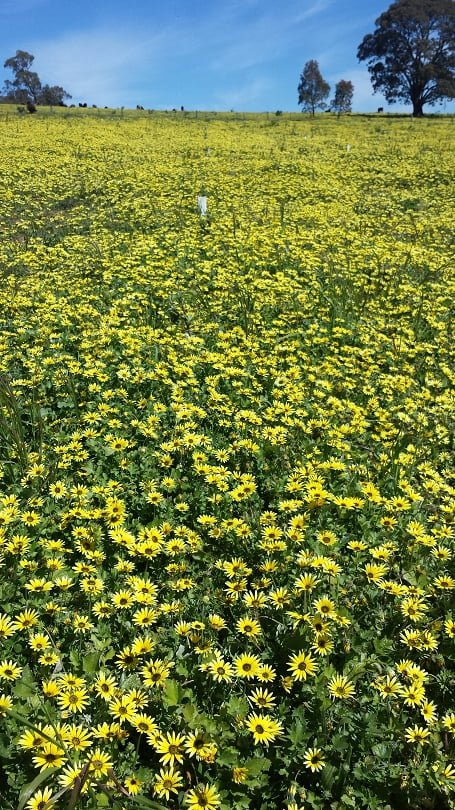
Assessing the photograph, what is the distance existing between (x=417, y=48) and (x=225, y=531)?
71.0 meters

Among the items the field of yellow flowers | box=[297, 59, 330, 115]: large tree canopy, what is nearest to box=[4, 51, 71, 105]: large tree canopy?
box=[297, 59, 330, 115]: large tree canopy

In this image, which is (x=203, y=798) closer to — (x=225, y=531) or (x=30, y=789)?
(x=30, y=789)

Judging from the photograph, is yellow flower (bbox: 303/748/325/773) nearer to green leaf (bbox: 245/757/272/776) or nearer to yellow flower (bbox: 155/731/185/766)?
green leaf (bbox: 245/757/272/776)

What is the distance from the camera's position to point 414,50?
189ft

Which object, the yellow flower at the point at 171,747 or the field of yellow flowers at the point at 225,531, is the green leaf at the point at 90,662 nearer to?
the field of yellow flowers at the point at 225,531

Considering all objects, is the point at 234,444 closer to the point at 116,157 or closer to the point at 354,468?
the point at 354,468

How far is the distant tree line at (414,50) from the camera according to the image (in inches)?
2210

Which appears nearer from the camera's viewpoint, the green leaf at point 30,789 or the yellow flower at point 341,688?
the green leaf at point 30,789

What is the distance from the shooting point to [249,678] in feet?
8.75

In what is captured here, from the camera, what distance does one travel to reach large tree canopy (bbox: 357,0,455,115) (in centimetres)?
5609

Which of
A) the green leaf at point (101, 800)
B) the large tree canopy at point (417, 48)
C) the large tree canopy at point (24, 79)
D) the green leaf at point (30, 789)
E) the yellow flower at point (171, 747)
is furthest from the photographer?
the large tree canopy at point (24, 79)

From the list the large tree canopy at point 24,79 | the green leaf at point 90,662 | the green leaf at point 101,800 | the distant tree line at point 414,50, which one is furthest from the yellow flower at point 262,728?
the large tree canopy at point 24,79

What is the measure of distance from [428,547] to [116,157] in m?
20.6

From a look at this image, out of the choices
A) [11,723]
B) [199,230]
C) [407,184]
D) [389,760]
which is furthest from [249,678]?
[407,184]
